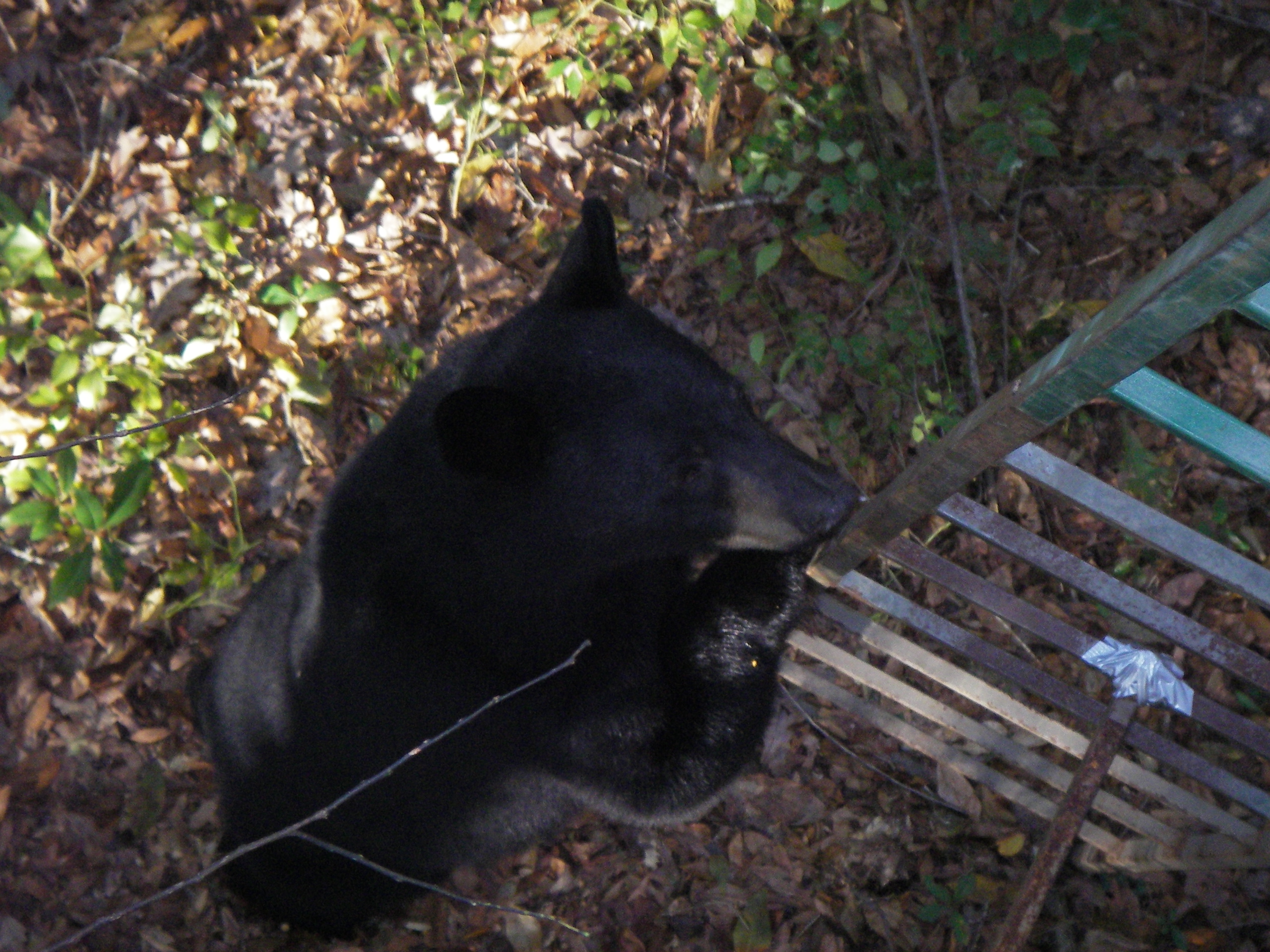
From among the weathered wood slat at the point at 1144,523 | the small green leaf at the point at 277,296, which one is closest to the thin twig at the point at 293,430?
the small green leaf at the point at 277,296

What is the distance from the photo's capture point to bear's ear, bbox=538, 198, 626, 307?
9.13ft

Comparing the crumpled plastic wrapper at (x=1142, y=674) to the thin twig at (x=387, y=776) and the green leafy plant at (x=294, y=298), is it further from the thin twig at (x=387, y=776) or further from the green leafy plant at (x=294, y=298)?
the green leafy plant at (x=294, y=298)

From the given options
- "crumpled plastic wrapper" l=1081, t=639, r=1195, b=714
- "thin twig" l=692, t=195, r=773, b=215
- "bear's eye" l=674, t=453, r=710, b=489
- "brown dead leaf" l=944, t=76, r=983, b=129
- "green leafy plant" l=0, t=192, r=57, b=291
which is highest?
"brown dead leaf" l=944, t=76, r=983, b=129

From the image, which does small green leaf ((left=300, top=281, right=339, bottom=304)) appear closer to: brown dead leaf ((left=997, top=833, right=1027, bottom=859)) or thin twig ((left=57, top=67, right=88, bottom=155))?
thin twig ((left=57, top=67, right=88, bottom=155))

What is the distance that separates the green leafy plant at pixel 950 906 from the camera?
12.1 feet

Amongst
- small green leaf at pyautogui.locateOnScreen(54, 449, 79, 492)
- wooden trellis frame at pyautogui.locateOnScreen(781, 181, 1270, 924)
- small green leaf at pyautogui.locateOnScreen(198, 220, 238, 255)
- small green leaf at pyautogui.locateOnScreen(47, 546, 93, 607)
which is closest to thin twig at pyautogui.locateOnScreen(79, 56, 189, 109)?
small green leaf at pyautogui.locateOnScreen(198, 220, 238, 255)

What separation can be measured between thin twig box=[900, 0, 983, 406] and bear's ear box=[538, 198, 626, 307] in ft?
5.86

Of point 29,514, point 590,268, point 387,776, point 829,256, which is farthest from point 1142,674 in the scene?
point 29,514

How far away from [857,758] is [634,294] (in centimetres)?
240

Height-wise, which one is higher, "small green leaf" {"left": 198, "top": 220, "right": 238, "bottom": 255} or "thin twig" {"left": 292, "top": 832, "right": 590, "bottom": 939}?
"small green leaf" {"left": 198, "top": 220, "right": 238, "bottom": 255}

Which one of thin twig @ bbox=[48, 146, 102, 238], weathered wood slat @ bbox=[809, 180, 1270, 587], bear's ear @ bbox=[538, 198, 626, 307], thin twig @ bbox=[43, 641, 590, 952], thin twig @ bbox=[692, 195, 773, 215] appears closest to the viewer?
weathered wood slat @ bbox=[809, 180, 1270, 587]

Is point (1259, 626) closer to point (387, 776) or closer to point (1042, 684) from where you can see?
point (1042, 684)

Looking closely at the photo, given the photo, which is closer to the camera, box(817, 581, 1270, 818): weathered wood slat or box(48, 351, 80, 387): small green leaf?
box(817, 581, 1270, 818): weathered wood slat

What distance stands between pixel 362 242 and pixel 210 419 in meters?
1.17
